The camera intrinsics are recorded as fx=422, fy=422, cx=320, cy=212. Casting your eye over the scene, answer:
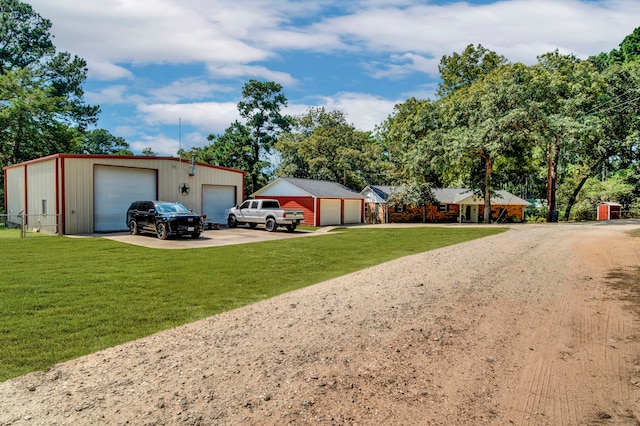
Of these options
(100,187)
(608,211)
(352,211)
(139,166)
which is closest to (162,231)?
(100,187)

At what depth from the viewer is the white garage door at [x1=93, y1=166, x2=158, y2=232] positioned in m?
20.9

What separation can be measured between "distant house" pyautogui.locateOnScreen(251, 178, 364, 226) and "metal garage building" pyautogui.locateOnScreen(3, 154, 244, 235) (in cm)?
840

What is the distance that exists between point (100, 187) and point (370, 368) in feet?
66.8

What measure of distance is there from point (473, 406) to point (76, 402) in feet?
11.4

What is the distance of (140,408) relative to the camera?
3.57 metres

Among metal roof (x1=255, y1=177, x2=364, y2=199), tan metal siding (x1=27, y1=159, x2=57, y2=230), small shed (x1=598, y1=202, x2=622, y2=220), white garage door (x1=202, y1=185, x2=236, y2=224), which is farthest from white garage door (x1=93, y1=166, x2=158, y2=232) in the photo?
small shed (x1=598, y1=202, x2=622, y2=220)

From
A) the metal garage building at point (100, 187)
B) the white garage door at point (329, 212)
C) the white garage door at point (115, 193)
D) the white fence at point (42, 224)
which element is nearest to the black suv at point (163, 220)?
the white garage door at point (115, 193)

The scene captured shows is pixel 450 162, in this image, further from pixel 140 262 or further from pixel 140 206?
pixel 140 262

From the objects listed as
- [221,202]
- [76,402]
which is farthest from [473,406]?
[221,202]

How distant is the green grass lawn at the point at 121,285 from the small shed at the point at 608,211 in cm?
3527

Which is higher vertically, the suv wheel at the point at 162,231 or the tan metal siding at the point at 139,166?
the tan metal siding at the point at 139,166

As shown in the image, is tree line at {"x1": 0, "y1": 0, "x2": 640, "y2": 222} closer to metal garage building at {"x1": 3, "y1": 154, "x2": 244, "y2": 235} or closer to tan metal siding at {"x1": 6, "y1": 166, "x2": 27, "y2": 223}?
tan metal siding at {"x1": 6, "y1": 166, "x2": 27, "y2": 223}

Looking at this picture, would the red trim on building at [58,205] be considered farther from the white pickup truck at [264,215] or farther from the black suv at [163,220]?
the white pickup truck at [264,215]

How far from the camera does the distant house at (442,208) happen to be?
40.2 meters
